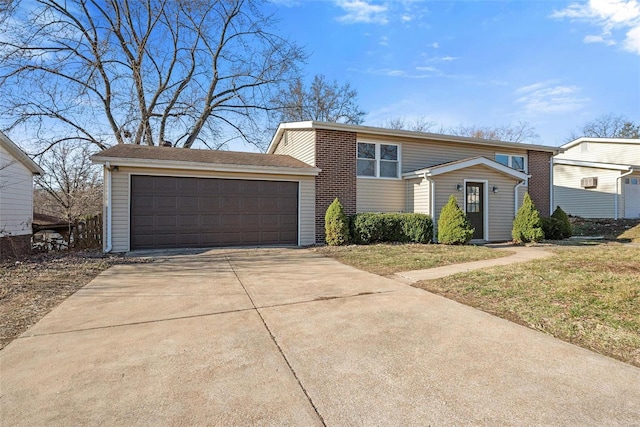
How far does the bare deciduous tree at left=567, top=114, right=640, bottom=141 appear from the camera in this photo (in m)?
33.2

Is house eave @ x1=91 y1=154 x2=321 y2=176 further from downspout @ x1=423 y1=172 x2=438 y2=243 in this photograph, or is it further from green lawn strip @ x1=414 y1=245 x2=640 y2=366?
green lawn strip @ x1=414 y1=245 x2=640 y2=366

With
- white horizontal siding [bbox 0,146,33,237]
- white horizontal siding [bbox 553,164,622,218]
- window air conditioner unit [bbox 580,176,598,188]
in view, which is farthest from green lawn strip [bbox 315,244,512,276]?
white horizontal siding [bbox 553,164,622,218]

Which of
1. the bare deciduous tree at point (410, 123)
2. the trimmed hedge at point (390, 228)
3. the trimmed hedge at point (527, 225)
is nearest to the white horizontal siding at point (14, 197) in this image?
the trimmed hedge at point (390, 228)

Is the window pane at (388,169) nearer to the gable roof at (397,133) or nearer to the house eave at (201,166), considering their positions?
the gable roof at (397,133)

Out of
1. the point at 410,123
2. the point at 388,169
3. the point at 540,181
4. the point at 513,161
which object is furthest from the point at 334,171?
the point at 410,123

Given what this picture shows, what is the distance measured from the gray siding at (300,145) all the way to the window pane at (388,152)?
8.58 feet

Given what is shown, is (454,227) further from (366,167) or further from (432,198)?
(366,167)

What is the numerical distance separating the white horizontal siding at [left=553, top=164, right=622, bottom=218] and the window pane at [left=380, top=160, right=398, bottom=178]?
14.2 metres

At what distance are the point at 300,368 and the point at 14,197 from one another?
12320mm

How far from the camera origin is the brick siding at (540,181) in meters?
13.4

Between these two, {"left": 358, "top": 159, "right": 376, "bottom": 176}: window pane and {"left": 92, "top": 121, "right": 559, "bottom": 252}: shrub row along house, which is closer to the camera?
{"left": 92, "top": 121, "right": 559, "bottom": 252}: shrub row along house

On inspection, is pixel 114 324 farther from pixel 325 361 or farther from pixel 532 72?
pixel 532 72

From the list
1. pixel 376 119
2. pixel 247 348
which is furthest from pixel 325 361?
pixel 376 119

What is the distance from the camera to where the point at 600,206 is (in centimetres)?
1797
